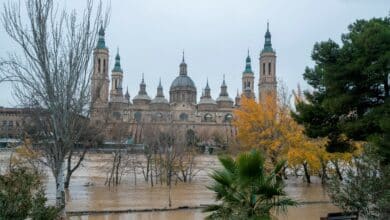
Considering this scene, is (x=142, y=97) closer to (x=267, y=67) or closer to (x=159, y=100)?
(x=159, y=100)

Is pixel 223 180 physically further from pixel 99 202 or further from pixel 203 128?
pixel 203 128

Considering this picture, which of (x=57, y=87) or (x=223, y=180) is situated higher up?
(x=57, y=87)

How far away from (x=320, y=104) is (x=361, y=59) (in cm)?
250

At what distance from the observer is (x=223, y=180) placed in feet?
24.8

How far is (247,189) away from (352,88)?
8.97 metres

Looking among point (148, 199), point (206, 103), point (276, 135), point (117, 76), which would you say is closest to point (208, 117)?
point (206, 103)

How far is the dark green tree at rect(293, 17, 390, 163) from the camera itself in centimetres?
1351

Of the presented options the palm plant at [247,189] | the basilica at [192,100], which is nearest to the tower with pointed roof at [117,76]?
the basilica at [192,100]

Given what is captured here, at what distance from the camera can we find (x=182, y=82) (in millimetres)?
108438

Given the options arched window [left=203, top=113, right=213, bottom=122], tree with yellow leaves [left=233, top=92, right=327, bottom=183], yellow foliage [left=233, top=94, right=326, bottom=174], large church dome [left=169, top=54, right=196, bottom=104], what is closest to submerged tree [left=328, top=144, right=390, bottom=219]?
tree with yellow leaves [left=233, top=92, right=327, bottom=183]

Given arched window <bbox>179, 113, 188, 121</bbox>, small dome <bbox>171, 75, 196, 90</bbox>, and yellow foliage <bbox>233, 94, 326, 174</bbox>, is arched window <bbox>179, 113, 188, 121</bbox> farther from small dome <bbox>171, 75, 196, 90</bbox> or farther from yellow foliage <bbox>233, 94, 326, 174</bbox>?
yellow foliage <bbox>233, 94, 326, 174</bbox>

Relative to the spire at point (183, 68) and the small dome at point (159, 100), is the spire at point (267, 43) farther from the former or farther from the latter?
the small dome at point (159, 100)

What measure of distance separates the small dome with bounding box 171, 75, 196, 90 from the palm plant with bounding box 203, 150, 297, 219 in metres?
99.3

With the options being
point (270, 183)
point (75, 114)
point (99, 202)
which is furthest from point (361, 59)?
point (99, 202)
